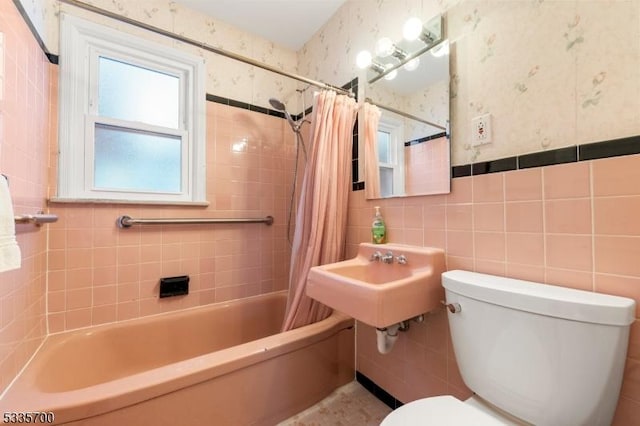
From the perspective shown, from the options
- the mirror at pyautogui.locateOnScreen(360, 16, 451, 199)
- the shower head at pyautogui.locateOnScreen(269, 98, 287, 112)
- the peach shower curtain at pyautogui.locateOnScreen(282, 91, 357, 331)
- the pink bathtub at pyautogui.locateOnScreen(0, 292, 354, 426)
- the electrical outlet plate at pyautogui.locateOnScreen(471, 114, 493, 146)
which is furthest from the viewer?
the shower head at pyautogui.locateOnScreen(269, 98, 287, 112)

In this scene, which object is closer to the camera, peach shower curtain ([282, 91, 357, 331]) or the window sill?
the window sill

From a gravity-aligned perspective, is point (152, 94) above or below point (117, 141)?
above

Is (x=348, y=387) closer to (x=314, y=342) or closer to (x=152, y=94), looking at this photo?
(x=314, y=342)

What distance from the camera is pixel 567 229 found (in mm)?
833

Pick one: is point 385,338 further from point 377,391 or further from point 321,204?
point 321,204

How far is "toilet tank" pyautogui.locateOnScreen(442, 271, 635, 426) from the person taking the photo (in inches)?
26.1

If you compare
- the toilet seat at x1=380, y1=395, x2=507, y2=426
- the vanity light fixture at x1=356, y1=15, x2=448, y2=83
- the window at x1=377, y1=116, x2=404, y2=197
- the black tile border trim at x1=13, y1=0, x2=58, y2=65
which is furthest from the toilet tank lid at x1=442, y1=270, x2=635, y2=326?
the black tile border trim at x1=13, y1=0, x2=58, y2=65

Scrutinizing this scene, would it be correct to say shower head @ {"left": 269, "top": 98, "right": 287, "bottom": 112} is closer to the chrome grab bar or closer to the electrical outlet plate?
the chrome grab bar

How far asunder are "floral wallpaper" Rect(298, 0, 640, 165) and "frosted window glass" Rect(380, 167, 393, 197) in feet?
1.17

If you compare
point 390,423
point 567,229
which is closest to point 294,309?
point 390,423

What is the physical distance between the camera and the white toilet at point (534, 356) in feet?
2.18

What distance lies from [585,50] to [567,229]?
0.55 meters

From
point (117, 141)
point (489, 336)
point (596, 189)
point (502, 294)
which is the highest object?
point (117, 141)

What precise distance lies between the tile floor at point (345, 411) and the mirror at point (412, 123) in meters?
1.13
